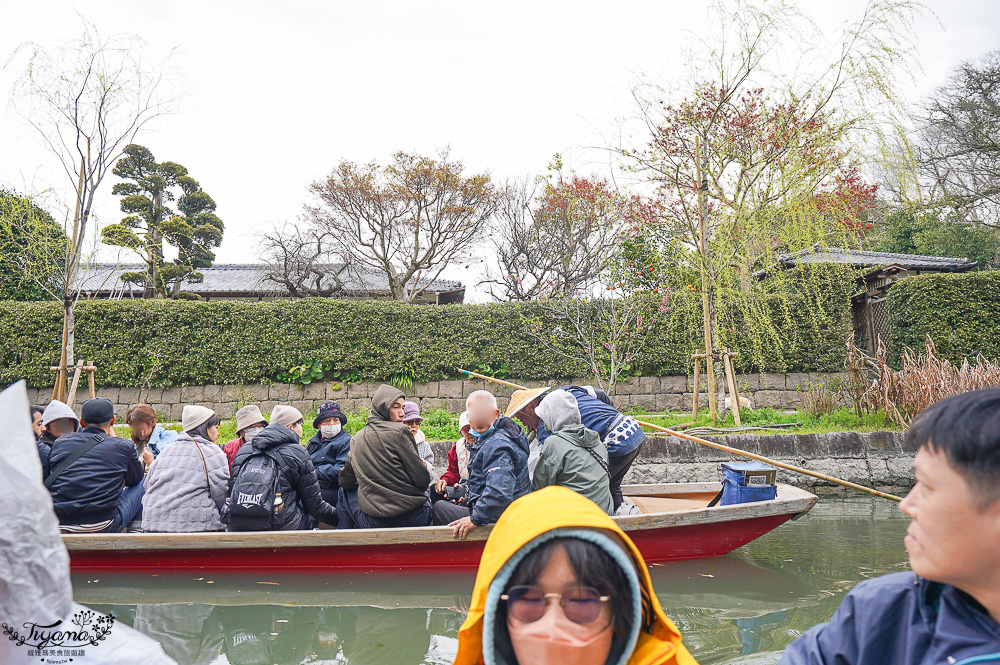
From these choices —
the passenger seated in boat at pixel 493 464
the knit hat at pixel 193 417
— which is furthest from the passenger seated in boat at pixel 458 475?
the knit hat at pixel 193 417

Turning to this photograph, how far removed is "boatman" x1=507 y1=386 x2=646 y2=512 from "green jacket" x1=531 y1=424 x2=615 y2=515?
1.18ft

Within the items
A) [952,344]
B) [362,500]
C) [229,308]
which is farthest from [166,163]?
[952,344]

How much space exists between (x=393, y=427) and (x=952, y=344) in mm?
9879

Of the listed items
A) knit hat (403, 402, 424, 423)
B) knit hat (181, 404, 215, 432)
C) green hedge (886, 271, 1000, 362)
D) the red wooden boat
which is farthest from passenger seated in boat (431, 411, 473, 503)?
green hedge (886, 271, 1000, 362)

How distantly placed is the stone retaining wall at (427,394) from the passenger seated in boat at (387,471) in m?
6.54

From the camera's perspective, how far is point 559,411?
433cm

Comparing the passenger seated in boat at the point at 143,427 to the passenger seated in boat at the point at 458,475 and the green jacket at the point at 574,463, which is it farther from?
the green jacket at the point at 574,463

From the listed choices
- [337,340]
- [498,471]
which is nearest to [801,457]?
[498,471]

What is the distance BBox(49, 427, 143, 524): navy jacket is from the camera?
466cm

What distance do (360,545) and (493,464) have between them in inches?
57.1

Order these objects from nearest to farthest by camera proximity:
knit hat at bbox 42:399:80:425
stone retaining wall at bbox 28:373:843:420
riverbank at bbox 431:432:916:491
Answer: knit hat at bbox 42:399:80:425, riverbank at bbox 431:432:916:491, stone retaining wall at bbox 28:373:843:420

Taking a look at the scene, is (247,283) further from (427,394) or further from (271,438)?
(271,438)

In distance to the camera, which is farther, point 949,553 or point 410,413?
point 410,413

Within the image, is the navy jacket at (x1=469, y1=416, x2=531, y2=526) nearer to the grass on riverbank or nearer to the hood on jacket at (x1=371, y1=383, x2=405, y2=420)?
the hood on jacket at (x1=371, y1=383, x2=405, y2=420)
